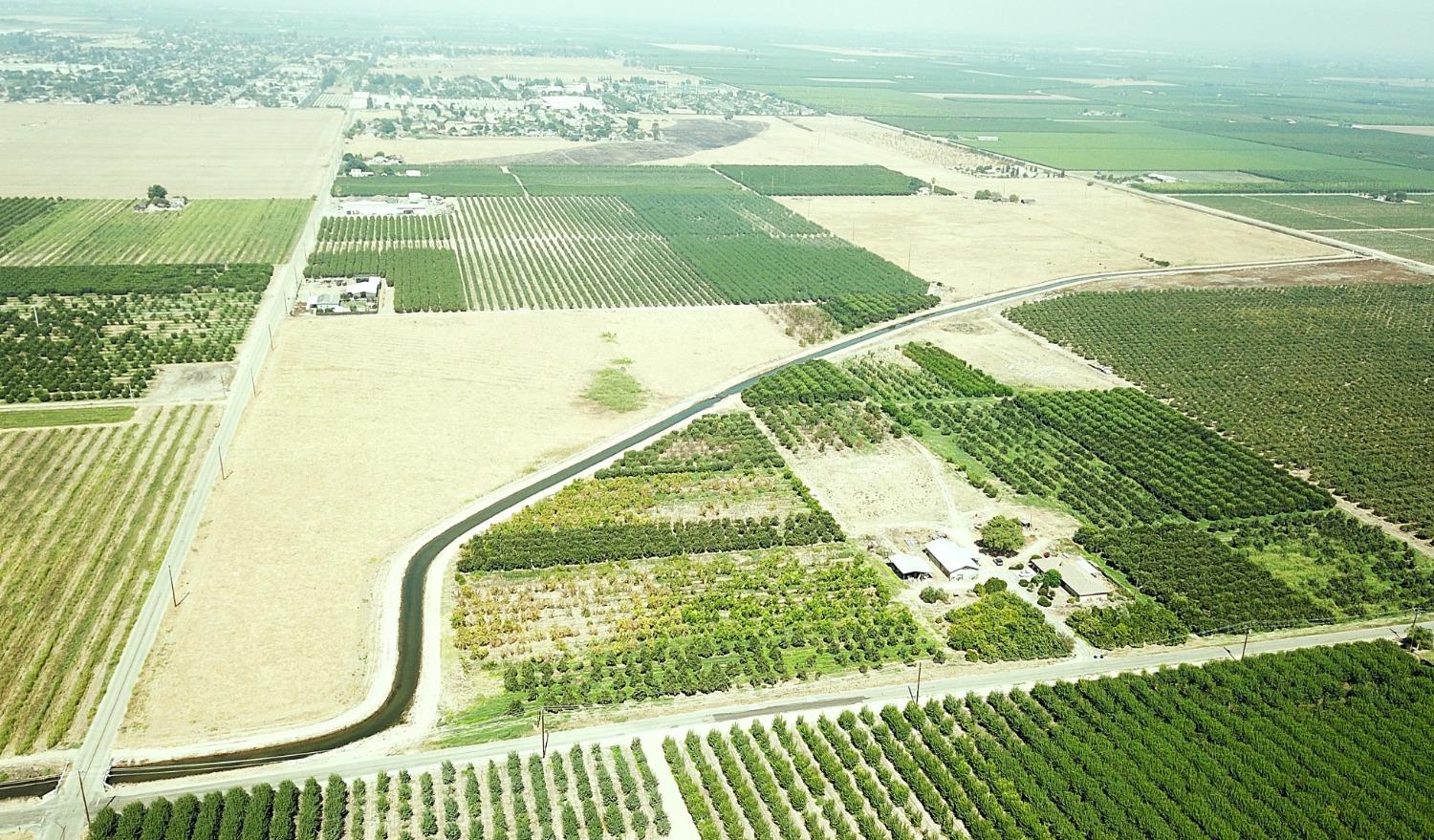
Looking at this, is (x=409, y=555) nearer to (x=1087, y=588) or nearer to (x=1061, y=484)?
(x=1087, y=588)

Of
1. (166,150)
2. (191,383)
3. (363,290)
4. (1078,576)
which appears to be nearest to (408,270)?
(363,290)

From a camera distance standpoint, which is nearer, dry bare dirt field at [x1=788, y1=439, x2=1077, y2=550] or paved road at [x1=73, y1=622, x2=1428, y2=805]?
paved road at [x1=73, y1=622, x2=1428, y2=805]

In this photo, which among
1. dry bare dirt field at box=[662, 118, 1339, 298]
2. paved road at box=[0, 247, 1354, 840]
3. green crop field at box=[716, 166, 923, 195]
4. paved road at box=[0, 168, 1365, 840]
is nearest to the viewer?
paved road at box=[0, 247, 1354, 840]

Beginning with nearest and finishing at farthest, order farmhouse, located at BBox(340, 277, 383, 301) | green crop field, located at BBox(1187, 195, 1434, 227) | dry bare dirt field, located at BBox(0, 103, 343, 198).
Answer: farmhouse, located at BBox(340, 277, 383, 301) < dry bare dirt field, located at BBox(0, 103, 343, 198) < green crop field, located at BBox(1187, 195, 1434, 227)

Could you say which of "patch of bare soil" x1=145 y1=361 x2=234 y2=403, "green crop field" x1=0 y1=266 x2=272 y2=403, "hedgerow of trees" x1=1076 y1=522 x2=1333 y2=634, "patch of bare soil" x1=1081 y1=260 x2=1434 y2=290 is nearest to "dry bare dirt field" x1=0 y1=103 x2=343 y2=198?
"green crop field" x1=0 y1=266 x2=272 y2=403

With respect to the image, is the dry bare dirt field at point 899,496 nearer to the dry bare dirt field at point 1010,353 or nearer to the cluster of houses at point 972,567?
the cluster of houses at point 972,567

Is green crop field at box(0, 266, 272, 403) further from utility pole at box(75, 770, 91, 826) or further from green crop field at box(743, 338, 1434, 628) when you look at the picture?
green crop field at box(743, 338, 1434, 628)

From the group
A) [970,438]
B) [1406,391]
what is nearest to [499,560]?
[970,438]
